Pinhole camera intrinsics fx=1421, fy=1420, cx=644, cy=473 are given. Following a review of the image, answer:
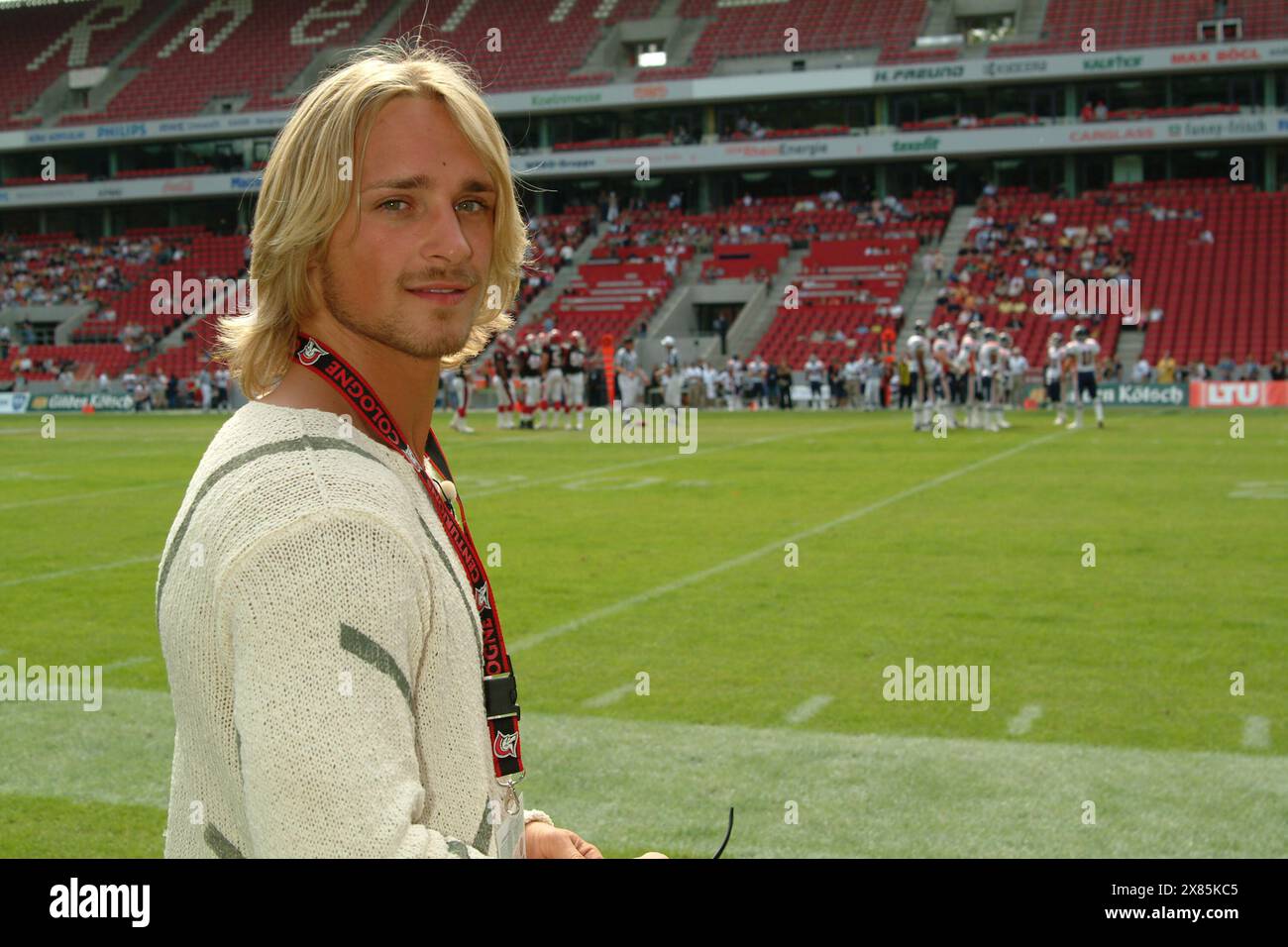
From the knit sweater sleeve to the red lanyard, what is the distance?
24cm

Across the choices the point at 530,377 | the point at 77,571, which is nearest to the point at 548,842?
the point at 77,571

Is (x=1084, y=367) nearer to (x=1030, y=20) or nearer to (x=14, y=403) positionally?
(x=1030, y=20)

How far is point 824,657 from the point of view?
7.81 m

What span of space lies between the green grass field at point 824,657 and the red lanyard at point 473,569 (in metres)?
3.22

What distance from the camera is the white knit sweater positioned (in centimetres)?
142

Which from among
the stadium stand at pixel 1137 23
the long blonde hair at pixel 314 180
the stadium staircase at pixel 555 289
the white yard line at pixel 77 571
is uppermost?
the stadium stand at pixel 1137 23

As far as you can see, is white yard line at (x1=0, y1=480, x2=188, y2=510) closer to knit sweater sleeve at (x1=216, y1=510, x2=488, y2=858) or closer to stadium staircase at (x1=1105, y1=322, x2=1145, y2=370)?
knit sweater sleeve at (x1=216, y1=510, x2=488, y2=858)

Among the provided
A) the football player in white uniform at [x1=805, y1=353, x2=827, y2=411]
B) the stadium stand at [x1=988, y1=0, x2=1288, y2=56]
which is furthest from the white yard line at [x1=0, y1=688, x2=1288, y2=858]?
the stadium stand at [x1=988, y1=0, x2=1288, y2=56]

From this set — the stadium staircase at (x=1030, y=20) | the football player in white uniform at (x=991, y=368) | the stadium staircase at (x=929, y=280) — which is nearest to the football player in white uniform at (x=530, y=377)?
the football player in white uniform at (x=991, y=368)

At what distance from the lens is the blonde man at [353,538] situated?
1431 mm

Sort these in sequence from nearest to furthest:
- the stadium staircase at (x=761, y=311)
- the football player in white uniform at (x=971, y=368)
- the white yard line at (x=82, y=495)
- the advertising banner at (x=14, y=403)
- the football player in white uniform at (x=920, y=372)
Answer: the white yard line at (x=82, y=495) < the football player in white uniform at (x=920, y=372) < the football player in white uniform at (x=971, y=368) < the advertising banner at (x=14, y=403) < the stadium staircase at (x=761, y=311)

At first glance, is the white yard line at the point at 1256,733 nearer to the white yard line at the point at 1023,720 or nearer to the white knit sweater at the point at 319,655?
the white yard line at the point at 1023,720
